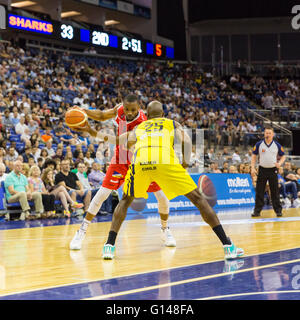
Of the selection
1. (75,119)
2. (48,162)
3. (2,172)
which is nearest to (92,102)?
(48,162)

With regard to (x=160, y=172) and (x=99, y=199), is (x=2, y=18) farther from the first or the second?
(x=160, y=172)

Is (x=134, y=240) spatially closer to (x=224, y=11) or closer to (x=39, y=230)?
Result: (x=39, y=230)

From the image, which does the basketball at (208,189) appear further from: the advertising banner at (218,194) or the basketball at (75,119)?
the basketball at (75,119)

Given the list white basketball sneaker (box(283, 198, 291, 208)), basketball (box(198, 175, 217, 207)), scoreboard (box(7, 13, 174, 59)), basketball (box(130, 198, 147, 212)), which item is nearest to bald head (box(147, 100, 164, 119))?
basketball (box(130, 198, 147, 212))

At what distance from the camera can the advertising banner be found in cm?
1502

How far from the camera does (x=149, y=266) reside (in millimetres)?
5805

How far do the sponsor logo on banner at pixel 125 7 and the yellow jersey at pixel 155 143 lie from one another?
29629 millimetres

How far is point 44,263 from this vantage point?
19.9 feet

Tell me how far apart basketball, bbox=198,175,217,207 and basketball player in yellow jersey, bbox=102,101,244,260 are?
912 cm

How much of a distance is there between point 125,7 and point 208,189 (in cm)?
2190

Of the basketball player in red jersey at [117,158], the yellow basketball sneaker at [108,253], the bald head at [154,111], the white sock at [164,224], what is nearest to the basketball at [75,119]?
the basketball player in red jersey at [117,158]

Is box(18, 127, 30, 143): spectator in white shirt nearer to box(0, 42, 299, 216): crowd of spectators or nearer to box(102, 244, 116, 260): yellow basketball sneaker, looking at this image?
box(0, 42, 299, 216): crowd of spectators

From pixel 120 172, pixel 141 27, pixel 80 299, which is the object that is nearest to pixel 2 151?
pixel 120 172

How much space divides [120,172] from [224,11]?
3181 cm
